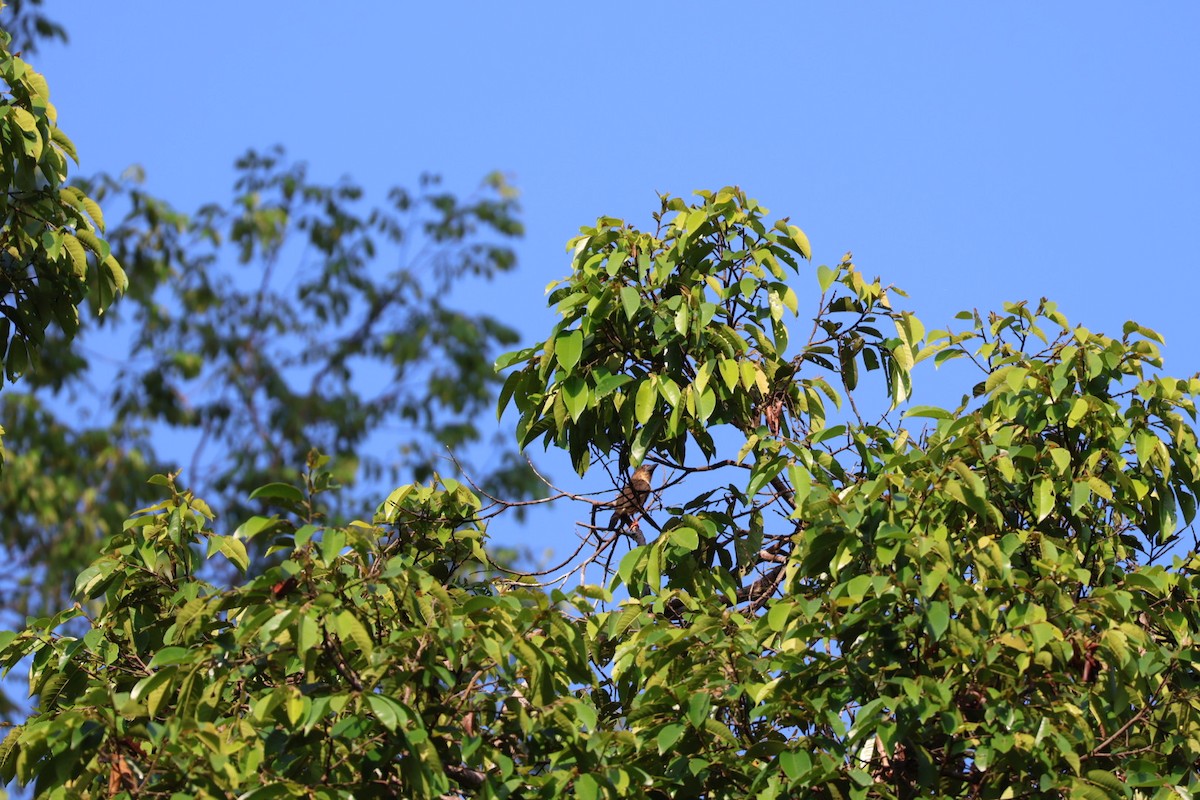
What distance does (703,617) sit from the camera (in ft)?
12.5

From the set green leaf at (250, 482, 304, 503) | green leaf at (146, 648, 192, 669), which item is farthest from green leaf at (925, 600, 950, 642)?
green leaf at (146, 648, 192, 669)

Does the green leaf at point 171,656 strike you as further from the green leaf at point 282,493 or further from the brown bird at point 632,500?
the brown bird at point 632,500

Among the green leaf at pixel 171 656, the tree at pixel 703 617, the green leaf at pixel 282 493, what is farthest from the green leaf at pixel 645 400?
the green leaf at pixel 171 656

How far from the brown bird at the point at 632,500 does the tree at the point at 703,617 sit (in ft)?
0.31

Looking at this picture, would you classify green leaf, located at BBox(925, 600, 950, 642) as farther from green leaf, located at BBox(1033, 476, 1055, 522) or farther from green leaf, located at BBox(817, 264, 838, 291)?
green leaf, located at BBox(817, 264, 838, 291)

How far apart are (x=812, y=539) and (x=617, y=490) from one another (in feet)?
3.05

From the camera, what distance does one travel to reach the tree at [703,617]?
3453 mm

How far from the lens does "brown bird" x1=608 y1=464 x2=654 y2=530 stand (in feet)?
15.4

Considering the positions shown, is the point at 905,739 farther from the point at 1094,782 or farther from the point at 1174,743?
the point at 1174,743

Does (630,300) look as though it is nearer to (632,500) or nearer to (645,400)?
(645,400)

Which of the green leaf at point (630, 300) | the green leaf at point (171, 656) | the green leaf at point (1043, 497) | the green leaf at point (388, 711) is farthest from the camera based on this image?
the green leaf at point (630, 300)

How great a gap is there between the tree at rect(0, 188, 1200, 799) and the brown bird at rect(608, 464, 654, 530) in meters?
0.09

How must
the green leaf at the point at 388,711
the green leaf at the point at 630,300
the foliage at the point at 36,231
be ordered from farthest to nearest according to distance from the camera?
the foliage at the point at 36,231 < the green leaf at the point at 630,300 < the green leaf at the point at 388,711

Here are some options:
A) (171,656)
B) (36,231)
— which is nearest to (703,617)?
(171,656)
